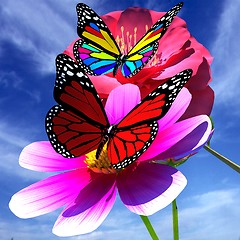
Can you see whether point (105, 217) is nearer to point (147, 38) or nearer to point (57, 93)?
point (57, 93)

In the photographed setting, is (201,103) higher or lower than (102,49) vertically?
lower

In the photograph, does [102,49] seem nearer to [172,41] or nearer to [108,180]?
[172,41]

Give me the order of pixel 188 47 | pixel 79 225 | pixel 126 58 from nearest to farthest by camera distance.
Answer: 1. pixel 79 225
2. pixel 188 47
3. pixel 126 58

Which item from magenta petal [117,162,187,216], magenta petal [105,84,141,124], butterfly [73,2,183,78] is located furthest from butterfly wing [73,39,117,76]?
magenta petal [117,162,187,216]

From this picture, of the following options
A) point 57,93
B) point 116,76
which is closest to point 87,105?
point 57,93

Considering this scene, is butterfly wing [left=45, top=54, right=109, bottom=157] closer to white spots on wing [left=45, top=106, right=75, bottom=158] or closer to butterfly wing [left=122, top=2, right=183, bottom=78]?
white spots on wing [left=45, top=106, right=75, bottom=158]

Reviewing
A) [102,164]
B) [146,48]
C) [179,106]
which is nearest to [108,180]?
[102,164]

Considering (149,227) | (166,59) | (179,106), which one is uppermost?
(166,59)
